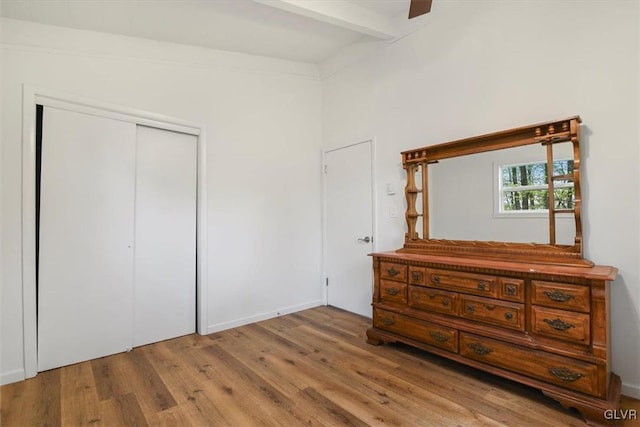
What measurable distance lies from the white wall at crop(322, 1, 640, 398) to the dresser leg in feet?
1.32

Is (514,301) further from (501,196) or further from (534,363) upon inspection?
(501,196)

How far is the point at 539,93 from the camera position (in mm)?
2328

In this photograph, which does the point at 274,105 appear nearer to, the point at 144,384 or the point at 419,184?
the point at 419,184

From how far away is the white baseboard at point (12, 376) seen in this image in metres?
2.21

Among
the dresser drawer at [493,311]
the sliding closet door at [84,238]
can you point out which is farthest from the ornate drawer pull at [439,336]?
the sliding closet door at [84,238]

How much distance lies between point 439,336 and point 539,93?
6.36 ft

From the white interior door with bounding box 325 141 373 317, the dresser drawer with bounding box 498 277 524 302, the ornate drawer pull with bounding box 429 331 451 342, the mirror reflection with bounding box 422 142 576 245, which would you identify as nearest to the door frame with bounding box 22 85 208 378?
the white interior door with bounding box 325 141 373 317

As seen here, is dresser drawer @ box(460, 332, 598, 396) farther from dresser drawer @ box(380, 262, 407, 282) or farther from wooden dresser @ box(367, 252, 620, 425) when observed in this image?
dresser drawer @ box(380, 262, 407, 282)

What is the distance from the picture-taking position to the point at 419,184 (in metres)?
3.01

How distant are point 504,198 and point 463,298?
86 centimetres

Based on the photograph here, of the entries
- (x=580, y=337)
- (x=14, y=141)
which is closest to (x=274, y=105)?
(x=14, y=141)

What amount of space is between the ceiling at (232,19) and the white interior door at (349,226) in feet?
4.00

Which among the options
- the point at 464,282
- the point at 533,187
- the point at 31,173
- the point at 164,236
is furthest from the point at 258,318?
the point at 533,187

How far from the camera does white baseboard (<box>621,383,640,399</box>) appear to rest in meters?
1.97
